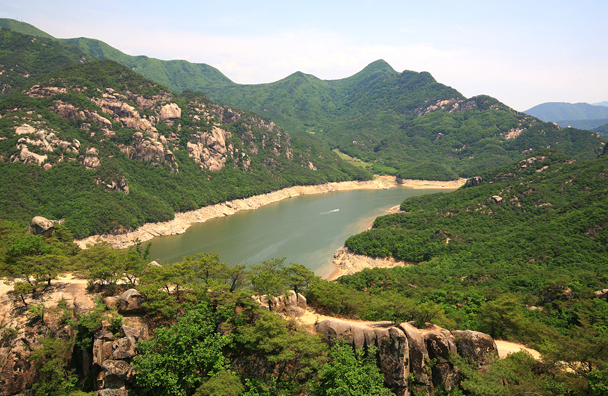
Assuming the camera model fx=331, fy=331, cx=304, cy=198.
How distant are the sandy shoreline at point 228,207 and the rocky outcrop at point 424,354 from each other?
97.7ft

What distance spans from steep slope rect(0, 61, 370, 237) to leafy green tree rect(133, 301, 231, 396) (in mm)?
52130

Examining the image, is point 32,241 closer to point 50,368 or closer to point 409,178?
point 50,368

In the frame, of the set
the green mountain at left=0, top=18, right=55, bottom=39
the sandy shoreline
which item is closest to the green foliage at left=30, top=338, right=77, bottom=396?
the sandy shoreline

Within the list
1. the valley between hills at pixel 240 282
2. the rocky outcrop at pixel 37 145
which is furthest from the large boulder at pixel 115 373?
the rocky outcrop at pixel 37 145

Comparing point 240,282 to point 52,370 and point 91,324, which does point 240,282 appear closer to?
point 91,324

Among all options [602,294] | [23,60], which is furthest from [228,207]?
[23,60]

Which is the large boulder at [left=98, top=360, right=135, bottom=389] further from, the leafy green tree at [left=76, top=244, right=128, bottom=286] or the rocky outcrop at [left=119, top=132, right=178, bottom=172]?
the rocky outcrop at [left=119, top=132, right=178, bottom=172]

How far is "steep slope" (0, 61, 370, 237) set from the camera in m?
67.3

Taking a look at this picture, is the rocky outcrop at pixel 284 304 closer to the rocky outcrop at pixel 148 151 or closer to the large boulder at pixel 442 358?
the large boulder at pixel 442 358

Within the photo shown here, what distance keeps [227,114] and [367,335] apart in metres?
150

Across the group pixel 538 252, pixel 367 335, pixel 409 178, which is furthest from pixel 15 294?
pixel 409 178

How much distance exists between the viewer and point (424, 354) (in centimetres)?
1914

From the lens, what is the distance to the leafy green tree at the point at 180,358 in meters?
18.8

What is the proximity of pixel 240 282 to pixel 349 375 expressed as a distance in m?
11.4
